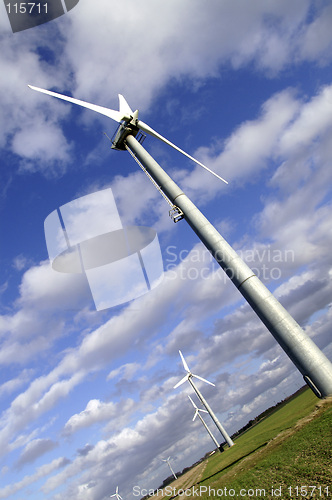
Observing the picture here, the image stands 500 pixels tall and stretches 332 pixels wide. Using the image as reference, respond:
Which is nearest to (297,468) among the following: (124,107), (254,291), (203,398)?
(254,291)

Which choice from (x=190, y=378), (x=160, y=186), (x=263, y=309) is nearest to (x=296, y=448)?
(x=263, y=309)

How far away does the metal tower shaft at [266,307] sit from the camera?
22.3 meters

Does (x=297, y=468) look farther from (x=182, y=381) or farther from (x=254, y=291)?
(x=182, y=381)

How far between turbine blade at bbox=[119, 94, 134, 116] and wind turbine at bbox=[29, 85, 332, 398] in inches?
401

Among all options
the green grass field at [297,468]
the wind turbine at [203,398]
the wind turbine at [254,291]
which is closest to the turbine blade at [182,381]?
the wind turbine at [203,398]

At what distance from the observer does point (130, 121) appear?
47.0 m

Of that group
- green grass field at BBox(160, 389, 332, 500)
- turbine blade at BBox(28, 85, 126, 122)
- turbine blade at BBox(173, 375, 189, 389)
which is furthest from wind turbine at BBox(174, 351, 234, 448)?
turbine blade at BBox(28, 85, 126, 122)

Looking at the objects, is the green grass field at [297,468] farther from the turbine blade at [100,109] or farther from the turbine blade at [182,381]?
the turbine blade at [182,381]

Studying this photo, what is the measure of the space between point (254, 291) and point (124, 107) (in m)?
40.0

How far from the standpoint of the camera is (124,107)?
49406 mm

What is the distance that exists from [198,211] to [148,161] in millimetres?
12221

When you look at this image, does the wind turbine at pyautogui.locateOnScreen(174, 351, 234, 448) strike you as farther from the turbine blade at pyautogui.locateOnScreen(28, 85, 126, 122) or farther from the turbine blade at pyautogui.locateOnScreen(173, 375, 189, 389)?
the turbine blade at pyautogui.locateOnScreen(28, 85, 126, 122)

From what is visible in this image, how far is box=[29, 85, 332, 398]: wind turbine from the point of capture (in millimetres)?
22359

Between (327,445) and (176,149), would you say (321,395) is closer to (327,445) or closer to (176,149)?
(327,445)
